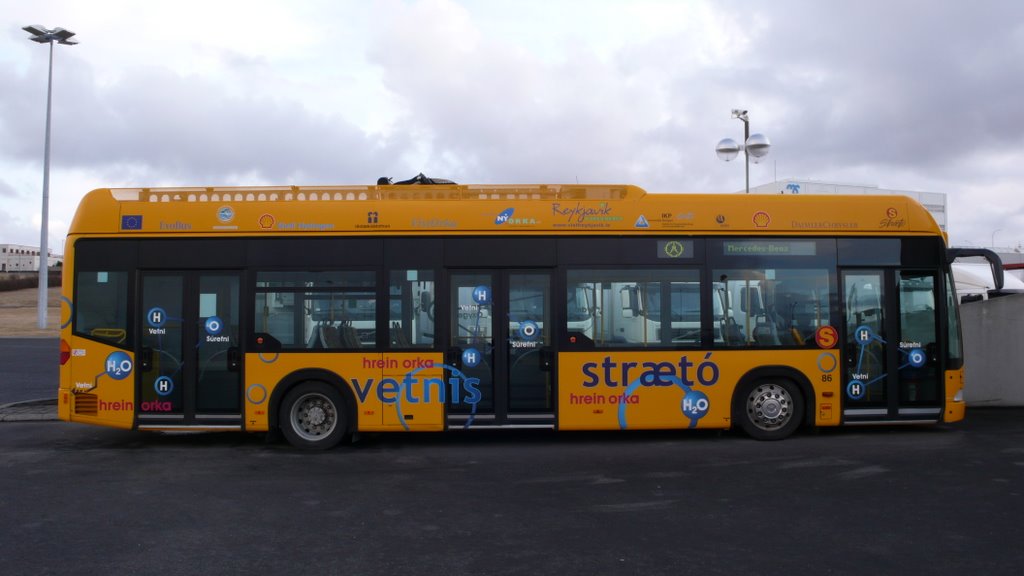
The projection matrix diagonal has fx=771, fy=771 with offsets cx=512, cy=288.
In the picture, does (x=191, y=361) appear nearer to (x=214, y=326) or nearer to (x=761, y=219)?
(x=214, y=326)

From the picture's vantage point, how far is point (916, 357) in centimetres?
963

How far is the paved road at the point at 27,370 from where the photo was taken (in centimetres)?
1473

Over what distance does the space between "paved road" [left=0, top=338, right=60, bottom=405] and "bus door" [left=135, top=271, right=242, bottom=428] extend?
6.01 metres

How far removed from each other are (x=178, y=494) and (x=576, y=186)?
5.68 metres

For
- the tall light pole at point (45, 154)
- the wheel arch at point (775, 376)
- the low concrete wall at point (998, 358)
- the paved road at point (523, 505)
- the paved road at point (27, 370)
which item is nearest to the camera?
the paved road at point (523, 505)

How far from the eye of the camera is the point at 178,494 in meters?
7.19

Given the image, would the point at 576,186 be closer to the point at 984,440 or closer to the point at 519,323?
the point at 519,323

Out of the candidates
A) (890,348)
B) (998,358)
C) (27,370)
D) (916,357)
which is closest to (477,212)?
(890,348)

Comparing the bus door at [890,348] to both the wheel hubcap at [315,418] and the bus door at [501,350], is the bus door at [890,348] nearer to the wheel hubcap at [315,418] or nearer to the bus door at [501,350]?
the bus door at [501,350]

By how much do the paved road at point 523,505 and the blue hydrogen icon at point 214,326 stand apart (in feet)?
4.80

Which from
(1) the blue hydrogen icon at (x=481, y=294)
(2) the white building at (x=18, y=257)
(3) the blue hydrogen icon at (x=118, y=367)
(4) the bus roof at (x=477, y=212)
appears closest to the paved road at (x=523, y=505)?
(3) the blue hydrogen icon at (x=118, y=367)

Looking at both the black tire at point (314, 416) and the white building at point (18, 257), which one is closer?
the black tire at point (314, 416)

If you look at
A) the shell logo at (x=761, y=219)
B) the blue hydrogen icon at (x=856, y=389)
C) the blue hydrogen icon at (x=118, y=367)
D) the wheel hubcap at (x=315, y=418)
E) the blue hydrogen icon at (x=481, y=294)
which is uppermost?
the shell logo at (x=761, y=219)

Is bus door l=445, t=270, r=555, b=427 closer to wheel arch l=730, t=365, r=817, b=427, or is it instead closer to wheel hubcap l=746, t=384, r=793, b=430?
wheel arch l=730, t=365, r=817, b=427
